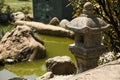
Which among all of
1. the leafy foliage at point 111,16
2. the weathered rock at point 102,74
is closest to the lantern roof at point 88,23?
the leafy foliage at point 111,16

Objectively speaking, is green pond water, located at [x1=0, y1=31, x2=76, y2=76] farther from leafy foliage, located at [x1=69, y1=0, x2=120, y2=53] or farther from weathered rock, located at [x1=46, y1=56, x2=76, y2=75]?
leafy foliage, located at [x1=69, y1=0, x2=120, y2=53]

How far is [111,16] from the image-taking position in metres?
9.27

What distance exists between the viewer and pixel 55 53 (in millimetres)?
18484

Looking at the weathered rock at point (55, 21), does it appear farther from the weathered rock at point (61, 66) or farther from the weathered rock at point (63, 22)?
the weathered rock at point (61, 66)

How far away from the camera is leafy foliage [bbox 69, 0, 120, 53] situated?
30.5ft

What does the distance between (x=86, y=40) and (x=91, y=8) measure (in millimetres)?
960

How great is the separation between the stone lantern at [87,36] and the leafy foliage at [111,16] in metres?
0.37

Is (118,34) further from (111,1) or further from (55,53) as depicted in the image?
(55,53)

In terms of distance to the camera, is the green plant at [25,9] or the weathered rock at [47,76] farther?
the green plant at [25,9]

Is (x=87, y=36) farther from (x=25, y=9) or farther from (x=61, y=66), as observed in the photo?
(x=25, y=9)

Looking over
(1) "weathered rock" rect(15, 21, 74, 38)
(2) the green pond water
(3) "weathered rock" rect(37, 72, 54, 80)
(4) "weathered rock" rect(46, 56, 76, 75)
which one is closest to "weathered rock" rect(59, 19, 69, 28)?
(1) "weathered rock" rect(15, 21, 74, 38)

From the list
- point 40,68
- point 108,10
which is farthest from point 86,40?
point 40,68

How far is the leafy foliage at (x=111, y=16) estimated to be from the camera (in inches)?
365

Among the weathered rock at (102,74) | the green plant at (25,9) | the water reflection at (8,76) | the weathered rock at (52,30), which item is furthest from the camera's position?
the green plant at (25,9)
